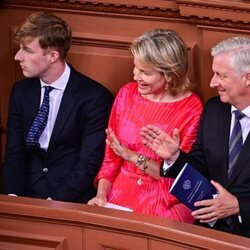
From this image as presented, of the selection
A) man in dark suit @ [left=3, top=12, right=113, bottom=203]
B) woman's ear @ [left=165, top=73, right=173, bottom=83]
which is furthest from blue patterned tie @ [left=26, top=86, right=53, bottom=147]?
woman's ear @ [left=165, top=73, right=173, bottom=83]

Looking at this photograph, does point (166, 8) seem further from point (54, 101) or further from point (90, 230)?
point (90, 230)

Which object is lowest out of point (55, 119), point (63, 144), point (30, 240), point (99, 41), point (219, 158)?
point (30, 240)

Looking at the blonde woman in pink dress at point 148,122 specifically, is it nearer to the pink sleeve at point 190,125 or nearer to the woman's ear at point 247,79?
the pink sleeve at point 190,125

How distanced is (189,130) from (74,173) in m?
0.54

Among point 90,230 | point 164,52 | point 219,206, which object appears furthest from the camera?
point 164,52

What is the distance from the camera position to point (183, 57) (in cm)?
391

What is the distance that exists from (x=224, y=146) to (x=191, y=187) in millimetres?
237

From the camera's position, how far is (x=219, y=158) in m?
3.76

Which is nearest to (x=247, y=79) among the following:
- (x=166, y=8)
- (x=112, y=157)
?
(x=166, y=8)

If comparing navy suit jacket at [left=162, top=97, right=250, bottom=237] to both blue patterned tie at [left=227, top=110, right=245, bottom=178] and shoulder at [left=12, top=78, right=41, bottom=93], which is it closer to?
blue patterned tie at [left=227, top=110, right=245, bottom=178]

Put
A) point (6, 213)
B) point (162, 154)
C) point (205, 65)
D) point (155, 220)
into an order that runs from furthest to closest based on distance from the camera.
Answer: point (205, 65), point (162, 154), point (6, 213), point (155, 220)

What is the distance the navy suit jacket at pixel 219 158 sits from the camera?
368 centimetres

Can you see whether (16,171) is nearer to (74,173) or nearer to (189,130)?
(74,173)

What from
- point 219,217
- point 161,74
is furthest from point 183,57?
point 219,217
